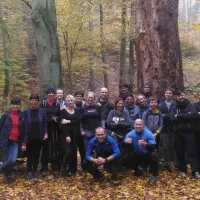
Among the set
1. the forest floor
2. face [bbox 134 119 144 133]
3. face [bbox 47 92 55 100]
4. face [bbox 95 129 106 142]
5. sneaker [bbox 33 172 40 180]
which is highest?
face [bbox 47 92 55 100]

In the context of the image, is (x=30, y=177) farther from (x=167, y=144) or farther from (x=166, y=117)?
(x=166, y=117)

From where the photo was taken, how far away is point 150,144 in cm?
610

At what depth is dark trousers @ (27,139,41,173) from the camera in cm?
665

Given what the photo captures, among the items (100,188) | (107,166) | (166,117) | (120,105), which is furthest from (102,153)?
(166,117)

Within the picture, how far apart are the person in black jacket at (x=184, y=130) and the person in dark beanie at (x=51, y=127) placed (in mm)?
2743

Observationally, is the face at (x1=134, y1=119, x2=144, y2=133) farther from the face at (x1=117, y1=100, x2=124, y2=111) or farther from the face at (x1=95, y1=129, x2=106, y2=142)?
the face at (x1=95, y1=129, x2=106, y2=142)

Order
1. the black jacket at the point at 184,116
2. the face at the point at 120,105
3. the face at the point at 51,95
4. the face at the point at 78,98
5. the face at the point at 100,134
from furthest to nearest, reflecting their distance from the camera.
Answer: the face at the point at 78,98
the face at the point at 51,95
the face at the point at 120,105
the black jacket at the point at 184,116
the face at the point at 100,134

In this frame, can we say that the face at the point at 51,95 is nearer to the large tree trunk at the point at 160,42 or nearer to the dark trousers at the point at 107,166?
the dark trousers at the point at 107,166

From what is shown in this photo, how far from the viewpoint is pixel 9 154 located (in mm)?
6473

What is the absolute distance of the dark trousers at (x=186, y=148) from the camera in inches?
250

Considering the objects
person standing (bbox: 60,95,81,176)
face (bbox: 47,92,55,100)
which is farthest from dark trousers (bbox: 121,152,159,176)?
face (bbox: 47,92,55,100)

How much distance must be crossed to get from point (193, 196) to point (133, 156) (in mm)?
1525

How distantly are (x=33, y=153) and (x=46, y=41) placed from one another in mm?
3441

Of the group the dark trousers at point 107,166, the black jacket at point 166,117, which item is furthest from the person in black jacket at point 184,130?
the dark trousers at point 107,166
